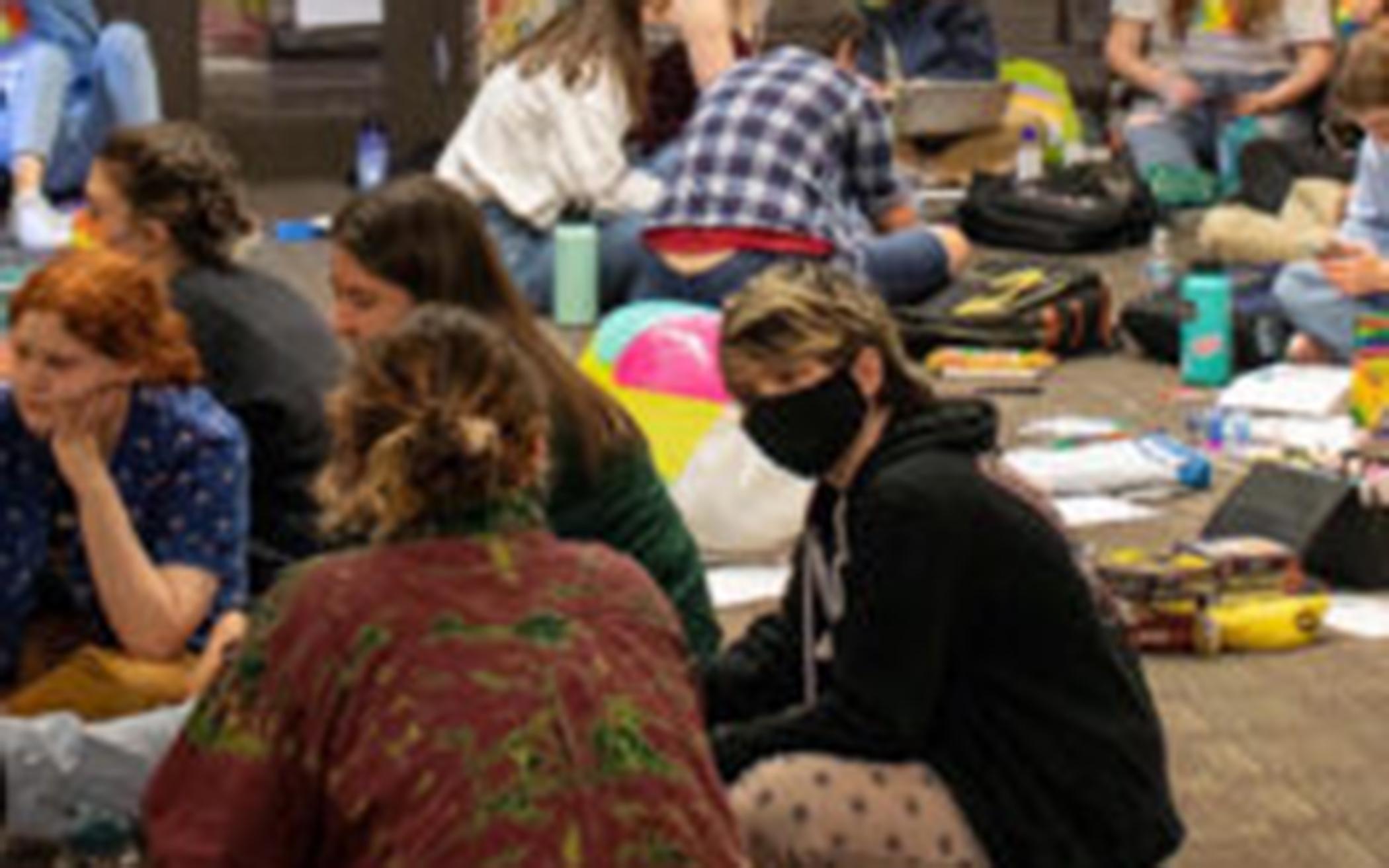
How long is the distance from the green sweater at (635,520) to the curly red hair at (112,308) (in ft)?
1.75

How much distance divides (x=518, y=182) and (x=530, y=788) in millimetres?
5373

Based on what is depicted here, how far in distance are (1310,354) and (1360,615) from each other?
1842 millimetres

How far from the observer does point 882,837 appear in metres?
3.41

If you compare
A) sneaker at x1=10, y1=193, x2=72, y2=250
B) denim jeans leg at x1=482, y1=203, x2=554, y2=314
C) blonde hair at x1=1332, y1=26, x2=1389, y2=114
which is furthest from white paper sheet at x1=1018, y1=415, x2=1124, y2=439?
sneaker at x1=10, y1=193, x2=72, y2=250

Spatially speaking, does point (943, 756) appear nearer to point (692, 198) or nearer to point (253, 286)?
point (253, 286)

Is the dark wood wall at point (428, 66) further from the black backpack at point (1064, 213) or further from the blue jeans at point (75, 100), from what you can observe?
the black backpack at point (1064, 213)

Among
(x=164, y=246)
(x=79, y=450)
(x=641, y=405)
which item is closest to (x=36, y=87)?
(x=641, y=405)

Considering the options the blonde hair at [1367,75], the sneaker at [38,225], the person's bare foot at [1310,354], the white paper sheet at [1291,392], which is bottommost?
the sneaker at [38,225]

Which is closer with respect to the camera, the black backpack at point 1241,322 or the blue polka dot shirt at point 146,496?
the blue polka dot shirt at point 146,496

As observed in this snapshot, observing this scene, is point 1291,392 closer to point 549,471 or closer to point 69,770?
point 549,471

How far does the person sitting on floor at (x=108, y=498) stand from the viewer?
380 cm

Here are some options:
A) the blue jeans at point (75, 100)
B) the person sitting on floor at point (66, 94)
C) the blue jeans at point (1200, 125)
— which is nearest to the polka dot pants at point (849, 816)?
the person sitting on floor at point (66, 94)

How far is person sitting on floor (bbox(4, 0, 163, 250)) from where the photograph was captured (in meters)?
8.82

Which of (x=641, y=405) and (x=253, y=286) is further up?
(x=253, y=286)
